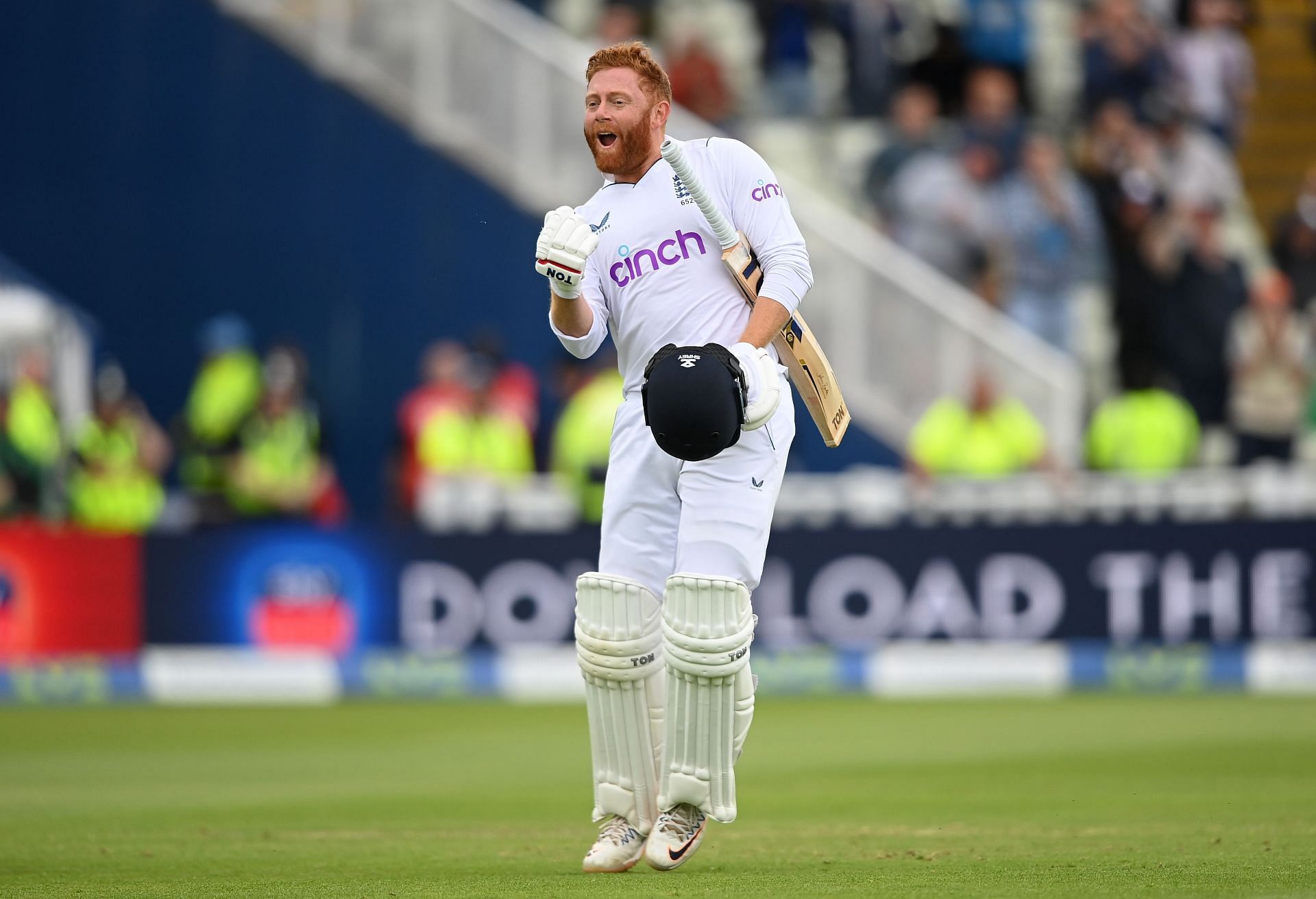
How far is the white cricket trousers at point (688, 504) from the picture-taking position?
5961mm

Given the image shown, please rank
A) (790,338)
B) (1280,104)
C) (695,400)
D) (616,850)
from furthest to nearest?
(1280,104)
(790,338)
(616,850)
(695,400)

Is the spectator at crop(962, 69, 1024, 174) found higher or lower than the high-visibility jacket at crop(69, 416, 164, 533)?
higher

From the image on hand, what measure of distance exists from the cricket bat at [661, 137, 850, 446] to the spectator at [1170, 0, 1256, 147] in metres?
11.5

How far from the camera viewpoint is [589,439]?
13.9m

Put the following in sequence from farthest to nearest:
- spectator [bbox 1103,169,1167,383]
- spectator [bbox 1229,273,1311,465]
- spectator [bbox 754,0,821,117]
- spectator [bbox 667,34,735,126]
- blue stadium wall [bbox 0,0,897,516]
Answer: blue stadium wall [bbox 0,0,897,516], spectator [bbox 754,0,821,117], spectator [bbox 667,34,735,126], spectator [bbox 1103,169,1167,383], spectator [bbox 1229,273,1311,465]

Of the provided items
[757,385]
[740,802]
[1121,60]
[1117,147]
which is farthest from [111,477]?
[757,385]

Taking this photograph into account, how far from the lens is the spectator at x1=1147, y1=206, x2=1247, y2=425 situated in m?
15.7

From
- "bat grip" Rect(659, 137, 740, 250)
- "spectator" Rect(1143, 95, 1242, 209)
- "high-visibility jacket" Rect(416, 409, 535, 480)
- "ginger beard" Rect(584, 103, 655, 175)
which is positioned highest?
"spectator" Rect(1143, 95, 1242, 209)

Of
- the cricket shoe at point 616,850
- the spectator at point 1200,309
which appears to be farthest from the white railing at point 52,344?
the cricket shoe at point 616,850

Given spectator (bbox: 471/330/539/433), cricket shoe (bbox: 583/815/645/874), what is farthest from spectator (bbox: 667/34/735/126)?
cricket shoe (bbox: 583/815/645/874)

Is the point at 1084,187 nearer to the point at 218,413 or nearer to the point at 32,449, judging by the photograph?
the point at 218,413

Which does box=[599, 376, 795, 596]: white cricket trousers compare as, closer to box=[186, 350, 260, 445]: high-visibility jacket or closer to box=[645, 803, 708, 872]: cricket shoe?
box=[645, 803, 708, 872]: cricket shoe

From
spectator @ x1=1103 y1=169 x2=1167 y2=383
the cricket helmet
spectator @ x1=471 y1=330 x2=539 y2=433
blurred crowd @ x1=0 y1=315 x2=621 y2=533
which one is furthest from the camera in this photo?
spectator @ x1=1103 y1=169 x2=1167 y2=383

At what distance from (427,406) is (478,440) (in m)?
0.58
